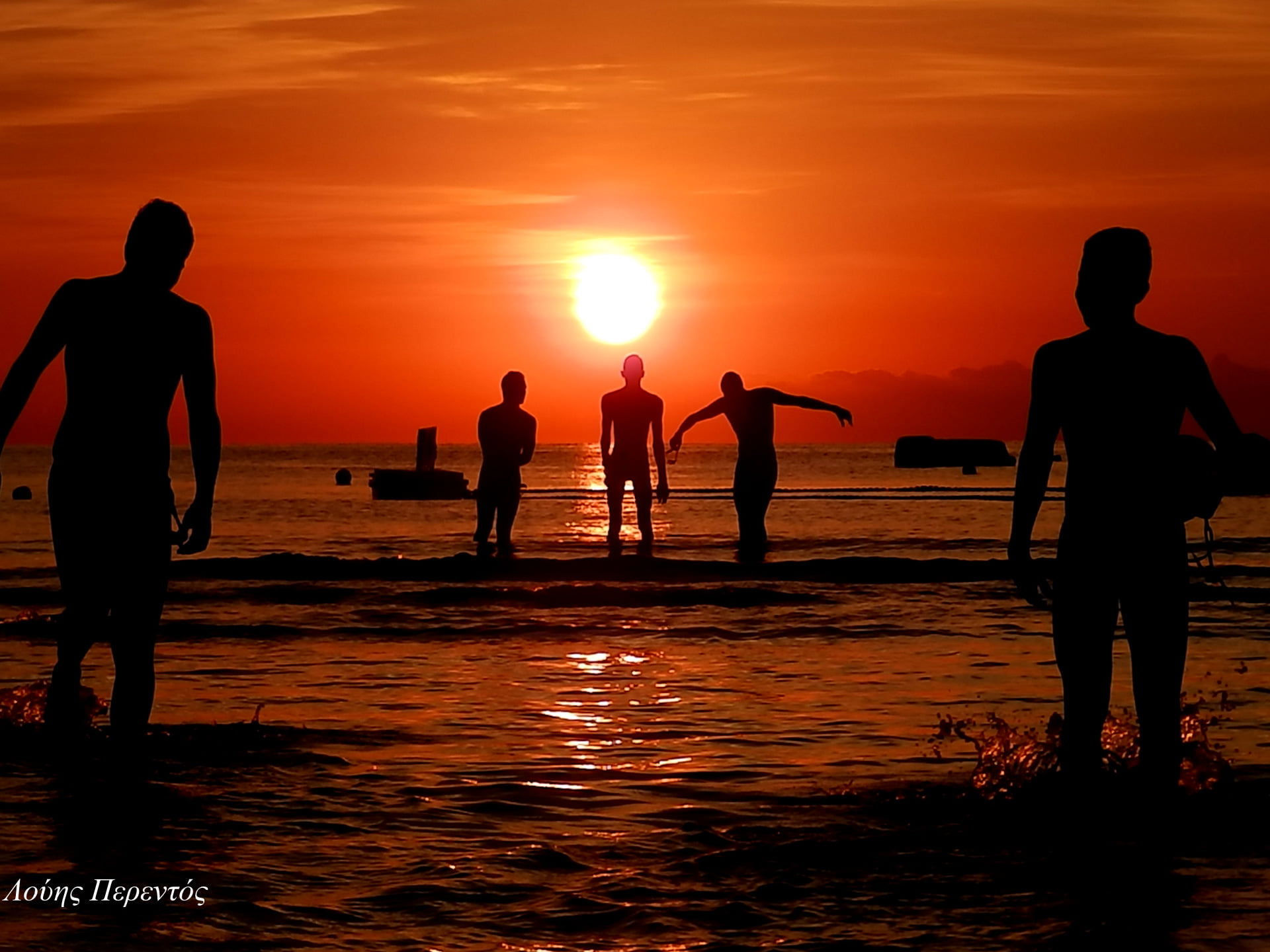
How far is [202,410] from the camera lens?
22.1ft

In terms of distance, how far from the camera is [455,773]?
7.09 metres

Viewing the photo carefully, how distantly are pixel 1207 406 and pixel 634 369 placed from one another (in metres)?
13.4

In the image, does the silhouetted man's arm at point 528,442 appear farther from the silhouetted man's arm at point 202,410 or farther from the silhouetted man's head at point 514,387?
the silhouetted man's arm at point 202,410

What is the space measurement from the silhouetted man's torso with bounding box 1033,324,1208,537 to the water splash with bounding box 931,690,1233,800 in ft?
3.09

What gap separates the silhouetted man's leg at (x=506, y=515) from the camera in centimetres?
1900

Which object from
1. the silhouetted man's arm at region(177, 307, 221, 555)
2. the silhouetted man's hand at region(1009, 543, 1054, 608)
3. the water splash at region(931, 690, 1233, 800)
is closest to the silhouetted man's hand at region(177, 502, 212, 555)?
the silhouetted man's arm at region(177, 307, 221, 555)

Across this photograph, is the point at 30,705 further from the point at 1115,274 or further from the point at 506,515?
the point at 506,515

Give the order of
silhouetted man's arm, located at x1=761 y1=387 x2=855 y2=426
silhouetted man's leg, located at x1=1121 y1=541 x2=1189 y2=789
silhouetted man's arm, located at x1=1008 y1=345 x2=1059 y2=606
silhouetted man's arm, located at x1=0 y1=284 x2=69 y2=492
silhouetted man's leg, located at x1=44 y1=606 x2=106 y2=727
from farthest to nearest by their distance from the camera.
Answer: silhouetted man's arm, located at x1=761 y1=387 x2=855 y2=426, silhouetted man's leg, located at x1=44 y1=606 x2=106 y2=727, silhouetted man's arm, located at x1=0 y1=284 x2=69 y2=492, silhouetted man's arm, located at x1=1008 y1=345 x2=1059 y2=606, silhouetted man's leg, located at x1=1121 y1=541 x2=1189 y2=789

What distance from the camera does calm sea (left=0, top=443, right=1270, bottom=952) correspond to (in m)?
4.79

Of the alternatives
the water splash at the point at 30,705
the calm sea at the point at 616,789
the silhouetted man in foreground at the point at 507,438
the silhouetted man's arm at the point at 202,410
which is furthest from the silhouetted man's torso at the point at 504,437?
the silhouetted man's arm at the point at 202,410

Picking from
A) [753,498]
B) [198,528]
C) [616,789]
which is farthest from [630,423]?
[198,528]

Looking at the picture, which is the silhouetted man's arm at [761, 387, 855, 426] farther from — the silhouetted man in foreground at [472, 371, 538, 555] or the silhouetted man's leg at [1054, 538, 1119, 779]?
the silhouetted man's leg at [1054, 538, 1119, 779]

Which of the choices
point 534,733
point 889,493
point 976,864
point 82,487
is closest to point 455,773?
point 534,733

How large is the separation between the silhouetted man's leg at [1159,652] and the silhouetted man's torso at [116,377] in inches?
138
